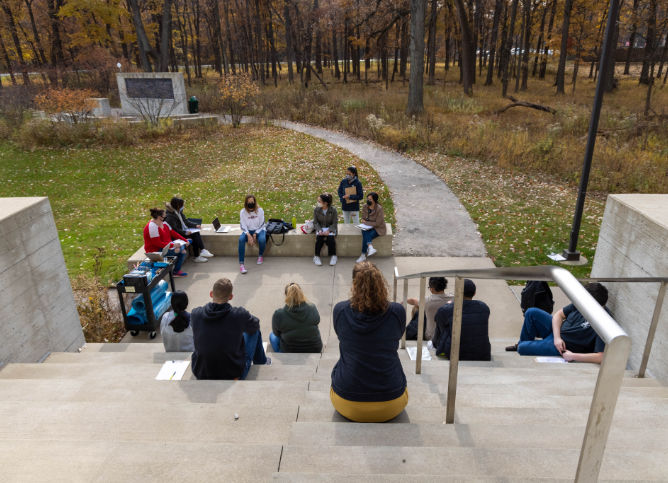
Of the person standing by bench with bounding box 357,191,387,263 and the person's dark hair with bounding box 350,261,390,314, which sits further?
the person standing by bench with bounding box 357,191,387,263

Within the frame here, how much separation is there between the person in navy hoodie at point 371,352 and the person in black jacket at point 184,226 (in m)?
6.36

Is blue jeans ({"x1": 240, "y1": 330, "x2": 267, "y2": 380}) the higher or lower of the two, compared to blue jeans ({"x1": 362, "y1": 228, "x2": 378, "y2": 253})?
higher

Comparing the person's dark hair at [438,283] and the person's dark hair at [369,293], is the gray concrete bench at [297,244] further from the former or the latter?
the person's dark hair at [369,293]

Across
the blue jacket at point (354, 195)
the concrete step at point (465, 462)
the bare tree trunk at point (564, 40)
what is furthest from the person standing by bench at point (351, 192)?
the bare tree trunk at point (564, 40)

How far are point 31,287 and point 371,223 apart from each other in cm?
560

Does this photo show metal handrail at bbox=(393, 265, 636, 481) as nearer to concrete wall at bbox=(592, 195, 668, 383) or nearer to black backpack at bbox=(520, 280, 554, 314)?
concrete wall at bbox=(592, 195, 668, 383)

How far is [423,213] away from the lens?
Answer: 1161 centimetres

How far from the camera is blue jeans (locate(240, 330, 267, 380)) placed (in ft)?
15.0

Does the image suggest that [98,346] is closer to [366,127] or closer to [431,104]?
[366,127]

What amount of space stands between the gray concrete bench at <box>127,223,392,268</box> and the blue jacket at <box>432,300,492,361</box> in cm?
431

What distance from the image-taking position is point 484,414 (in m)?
3.06

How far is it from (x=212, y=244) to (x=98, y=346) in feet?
11.4

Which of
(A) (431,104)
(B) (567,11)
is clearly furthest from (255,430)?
(B) (567,11)

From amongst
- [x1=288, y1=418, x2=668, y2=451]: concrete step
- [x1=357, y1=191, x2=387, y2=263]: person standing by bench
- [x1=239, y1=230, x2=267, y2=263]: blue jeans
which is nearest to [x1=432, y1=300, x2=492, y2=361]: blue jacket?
[x1=288, y1=418, x2=668, y2=451]: concrete step
